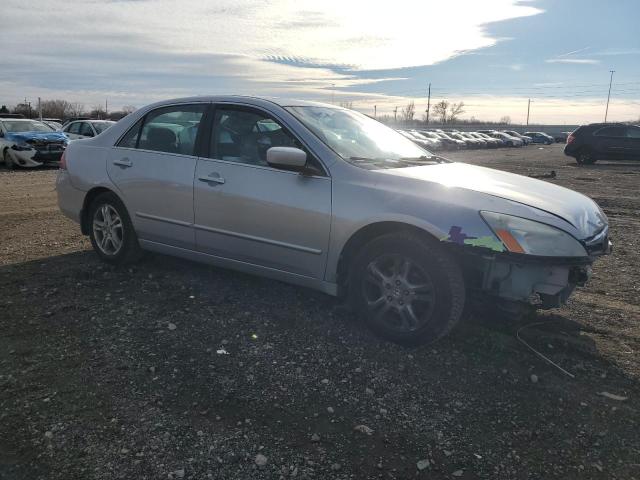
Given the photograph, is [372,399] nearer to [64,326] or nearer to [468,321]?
[468,321]

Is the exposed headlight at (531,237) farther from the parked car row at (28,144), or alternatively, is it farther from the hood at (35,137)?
the hood at (35,137)

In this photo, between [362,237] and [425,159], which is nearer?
[362,237]

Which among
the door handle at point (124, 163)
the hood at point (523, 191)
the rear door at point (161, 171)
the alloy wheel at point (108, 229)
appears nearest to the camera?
the hood at point (523, 191)

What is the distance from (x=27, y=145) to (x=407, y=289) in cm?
1616

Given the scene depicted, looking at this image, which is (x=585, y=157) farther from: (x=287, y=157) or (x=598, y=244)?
(x=287, y=157)

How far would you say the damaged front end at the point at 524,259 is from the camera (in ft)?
10.4

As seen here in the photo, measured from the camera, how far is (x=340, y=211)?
3639 mm

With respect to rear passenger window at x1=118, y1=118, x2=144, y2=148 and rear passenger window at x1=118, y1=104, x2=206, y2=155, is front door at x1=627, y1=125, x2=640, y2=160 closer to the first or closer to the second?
rear passenger window at x1=118, y1=104, x2=206, y2=155

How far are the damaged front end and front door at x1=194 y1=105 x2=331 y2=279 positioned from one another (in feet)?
3.40

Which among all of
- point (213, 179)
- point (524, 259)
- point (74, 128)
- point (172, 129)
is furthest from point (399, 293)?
point (74, 128)

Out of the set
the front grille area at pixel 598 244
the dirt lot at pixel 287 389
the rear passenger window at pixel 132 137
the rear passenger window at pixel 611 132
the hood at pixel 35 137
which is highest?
the rear passenger window at pixel 611 132

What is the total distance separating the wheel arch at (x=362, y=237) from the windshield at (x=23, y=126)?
16.6 metres

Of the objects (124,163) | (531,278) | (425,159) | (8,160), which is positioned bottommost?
(8,160)

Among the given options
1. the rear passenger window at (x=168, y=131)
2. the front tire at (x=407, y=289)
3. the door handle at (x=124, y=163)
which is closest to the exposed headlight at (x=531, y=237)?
the front tire at (x=407, y=289)
